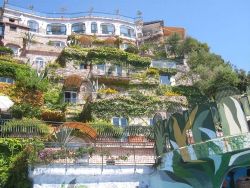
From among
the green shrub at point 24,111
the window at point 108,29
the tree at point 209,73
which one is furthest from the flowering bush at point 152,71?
the window at point 108,29

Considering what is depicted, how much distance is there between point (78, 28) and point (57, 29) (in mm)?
4073

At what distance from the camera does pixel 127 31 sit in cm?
7744

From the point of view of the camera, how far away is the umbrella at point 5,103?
1416 inches

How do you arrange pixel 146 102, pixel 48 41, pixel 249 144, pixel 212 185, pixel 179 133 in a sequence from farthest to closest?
1. pixel 48 41
2. pixel 146 102
3. pixel 179 133
4. pixel 212 185
5. pixel 249 144

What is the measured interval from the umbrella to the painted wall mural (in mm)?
17203

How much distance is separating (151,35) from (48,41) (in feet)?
72.4

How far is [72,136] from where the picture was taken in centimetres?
3219

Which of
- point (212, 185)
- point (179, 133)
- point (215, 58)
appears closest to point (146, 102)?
point (179, 133)

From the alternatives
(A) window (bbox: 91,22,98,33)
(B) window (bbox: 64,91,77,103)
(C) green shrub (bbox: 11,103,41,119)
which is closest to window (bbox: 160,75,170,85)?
(B) window (bbox: 64,91,77,103)

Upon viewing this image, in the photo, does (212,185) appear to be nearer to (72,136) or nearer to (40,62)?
(72,136)

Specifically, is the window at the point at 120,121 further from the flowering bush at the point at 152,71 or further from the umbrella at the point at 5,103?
the flowering bush at the point at 152,71

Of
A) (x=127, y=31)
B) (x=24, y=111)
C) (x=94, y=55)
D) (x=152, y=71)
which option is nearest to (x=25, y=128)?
(x=24, y=111)

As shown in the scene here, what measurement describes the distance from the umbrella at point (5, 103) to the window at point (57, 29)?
127ft

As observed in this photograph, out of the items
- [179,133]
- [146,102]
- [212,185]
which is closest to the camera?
[212,185]
